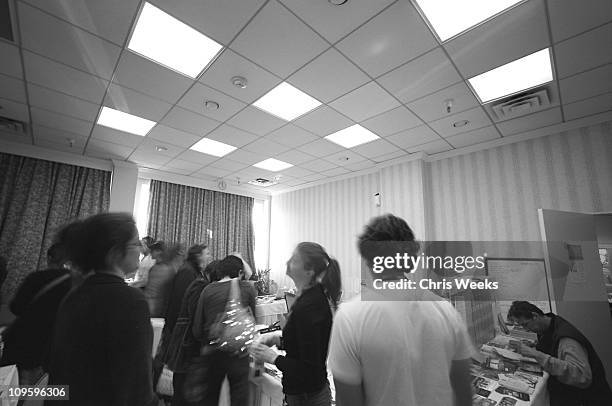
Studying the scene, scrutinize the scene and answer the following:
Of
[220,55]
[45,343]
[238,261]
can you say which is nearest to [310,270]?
[238,261]

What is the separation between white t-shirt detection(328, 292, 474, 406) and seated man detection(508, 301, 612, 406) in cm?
137

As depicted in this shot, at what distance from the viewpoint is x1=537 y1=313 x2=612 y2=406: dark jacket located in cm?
166

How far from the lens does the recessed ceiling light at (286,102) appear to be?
246cm

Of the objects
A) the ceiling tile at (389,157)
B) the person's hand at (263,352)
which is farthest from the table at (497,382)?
the ceiling tile at (389,157)

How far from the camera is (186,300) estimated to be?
77.4 inches

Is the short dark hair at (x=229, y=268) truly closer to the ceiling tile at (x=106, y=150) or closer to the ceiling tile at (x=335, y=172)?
the ceiling tile at (x=106, y=150)

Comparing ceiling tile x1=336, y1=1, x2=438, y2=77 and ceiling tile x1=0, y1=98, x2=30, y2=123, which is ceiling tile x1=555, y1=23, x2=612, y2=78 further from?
ceiling tile x1=0, y1=98, x2=30, y2=123

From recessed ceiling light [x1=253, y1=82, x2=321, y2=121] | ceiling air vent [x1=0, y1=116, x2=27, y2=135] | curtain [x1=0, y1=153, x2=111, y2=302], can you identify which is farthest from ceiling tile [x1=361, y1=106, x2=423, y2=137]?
curtain [x1=0, y1=153, x2=111, y2=302]

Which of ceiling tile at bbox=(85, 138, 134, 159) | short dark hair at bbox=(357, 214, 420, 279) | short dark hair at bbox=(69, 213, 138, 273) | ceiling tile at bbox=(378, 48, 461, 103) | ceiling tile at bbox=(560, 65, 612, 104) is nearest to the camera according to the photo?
short dark hair at bbox=(69, 213, 138, 273)

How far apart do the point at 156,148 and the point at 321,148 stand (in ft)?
7.54

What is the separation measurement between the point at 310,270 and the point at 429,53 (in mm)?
1788

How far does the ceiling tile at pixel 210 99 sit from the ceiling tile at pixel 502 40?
1.87 metres

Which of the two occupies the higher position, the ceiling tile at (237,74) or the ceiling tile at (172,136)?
the ceiling tile at (237,74)

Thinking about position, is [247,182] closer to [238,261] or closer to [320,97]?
[320,97]
